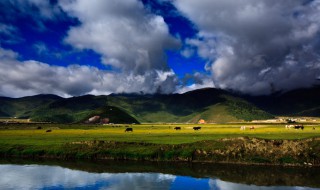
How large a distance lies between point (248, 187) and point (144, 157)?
75.2 feet

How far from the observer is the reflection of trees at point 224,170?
40.5 meters

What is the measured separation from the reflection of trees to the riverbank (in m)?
2.42

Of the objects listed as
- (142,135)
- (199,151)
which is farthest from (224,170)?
(142,135)

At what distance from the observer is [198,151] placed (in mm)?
54719

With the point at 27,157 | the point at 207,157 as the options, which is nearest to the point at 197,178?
the point at 207,157

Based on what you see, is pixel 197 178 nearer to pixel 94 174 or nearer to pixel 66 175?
pixel 94 174

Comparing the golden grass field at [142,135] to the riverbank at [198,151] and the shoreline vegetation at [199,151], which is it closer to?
the shoreline vegetation at [199,151]

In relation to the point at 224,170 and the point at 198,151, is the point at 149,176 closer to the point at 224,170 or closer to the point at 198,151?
the point at 224,170

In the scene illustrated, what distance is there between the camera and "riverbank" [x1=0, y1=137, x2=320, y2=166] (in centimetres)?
5108

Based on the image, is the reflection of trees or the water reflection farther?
the reflection of trees

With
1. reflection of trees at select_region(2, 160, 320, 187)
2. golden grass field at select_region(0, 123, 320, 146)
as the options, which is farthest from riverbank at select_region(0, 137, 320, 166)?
golden grass field at select_region(0, 123, 320, 146)

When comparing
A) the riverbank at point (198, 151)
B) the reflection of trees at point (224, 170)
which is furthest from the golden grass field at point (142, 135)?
the reflection of trees at point (224, 170)

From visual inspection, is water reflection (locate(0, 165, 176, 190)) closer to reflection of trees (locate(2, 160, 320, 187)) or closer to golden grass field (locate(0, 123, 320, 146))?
reflection of trees (locate(2, 160, 320, 187))

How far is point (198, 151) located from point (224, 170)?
27.9 feet
